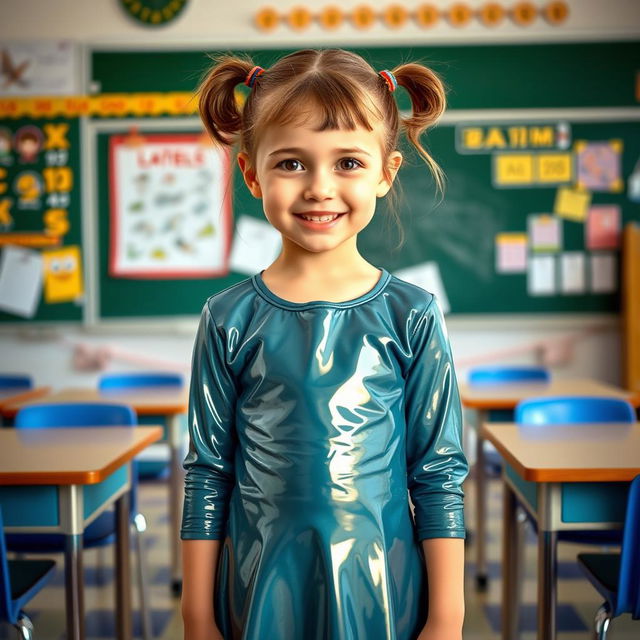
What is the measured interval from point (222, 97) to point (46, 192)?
148 inches

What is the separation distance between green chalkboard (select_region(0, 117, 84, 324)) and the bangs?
12.5 feet

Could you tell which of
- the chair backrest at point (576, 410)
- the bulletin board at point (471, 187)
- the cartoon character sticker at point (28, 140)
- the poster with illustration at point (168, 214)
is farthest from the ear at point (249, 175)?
the cartoon character sticker at point (28, 140)

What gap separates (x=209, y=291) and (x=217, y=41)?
1.43 m

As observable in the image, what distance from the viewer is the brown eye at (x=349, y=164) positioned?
37.6 inches

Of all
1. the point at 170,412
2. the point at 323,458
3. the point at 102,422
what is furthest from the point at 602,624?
the point at 170,412

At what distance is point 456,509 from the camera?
99cm

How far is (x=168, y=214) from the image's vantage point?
14.8ft

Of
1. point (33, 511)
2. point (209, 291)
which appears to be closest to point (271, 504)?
point (33, 511)

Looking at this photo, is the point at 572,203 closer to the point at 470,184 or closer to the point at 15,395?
the point at 470,184

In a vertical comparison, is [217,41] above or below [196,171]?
above

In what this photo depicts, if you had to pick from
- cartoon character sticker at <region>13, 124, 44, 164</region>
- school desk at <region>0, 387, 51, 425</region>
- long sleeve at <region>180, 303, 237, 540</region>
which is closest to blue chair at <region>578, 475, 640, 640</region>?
long sleeve at <region>180, 303, 237, 540</region>

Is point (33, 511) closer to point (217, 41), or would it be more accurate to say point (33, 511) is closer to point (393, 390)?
point (393, 390)

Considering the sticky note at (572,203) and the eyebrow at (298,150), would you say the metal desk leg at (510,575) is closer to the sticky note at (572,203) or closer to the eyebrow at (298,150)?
the eyebrow at (298,150)

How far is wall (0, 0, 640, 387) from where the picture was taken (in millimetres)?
4367
